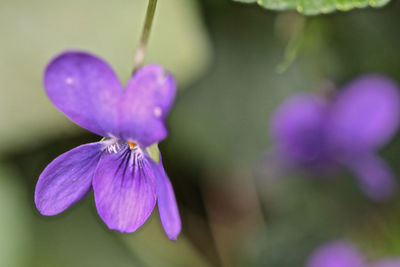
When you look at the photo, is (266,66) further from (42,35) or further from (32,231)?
(32,231)

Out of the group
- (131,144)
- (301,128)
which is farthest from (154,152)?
(301,128)

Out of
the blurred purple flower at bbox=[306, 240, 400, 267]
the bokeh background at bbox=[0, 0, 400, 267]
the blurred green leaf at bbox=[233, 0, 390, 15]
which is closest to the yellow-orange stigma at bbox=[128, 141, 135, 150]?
the blurred green leaf at bbox=[233, 0, 390, 15]

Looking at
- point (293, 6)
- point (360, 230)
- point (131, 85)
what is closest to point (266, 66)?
point (360, 230)

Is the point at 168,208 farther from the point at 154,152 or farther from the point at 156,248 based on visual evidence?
the point at 156,248

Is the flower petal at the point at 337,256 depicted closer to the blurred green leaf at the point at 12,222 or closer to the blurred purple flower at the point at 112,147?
the blurred green leaf at the point at 12,222

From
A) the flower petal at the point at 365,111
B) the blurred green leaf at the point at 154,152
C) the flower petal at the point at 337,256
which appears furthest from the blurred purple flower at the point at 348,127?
the blurred green leaf at the point at 154,152

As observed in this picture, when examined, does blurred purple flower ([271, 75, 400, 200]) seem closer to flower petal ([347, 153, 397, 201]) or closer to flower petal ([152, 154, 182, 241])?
flower petal ([347, 153, 397, 201])
